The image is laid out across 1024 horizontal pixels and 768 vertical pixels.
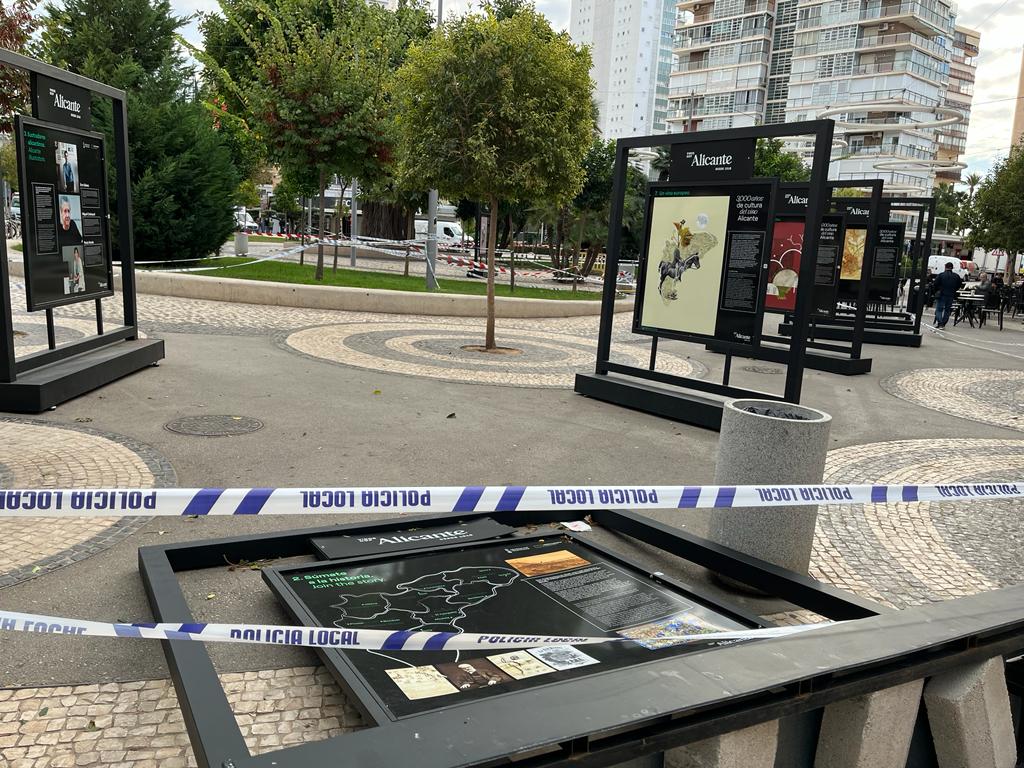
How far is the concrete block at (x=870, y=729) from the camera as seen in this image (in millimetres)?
2885

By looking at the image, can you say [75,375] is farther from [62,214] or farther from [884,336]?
[884,336]

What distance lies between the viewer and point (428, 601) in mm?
4008

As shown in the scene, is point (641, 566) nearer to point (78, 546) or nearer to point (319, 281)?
point (78, 546)

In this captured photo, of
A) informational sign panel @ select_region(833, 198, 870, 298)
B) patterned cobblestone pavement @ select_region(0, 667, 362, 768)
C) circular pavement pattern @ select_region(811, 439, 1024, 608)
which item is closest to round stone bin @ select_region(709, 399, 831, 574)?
circular pavement pattern @ select_region(811, 439, 1024, 608)

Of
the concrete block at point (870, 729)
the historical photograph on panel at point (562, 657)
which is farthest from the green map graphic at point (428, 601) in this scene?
the concrete block at point (870, 729)

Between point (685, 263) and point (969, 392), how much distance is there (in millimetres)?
6118

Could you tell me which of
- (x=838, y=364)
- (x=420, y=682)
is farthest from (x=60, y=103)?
(x=838, y=364)

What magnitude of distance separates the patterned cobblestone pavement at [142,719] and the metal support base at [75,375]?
5038 millimetres

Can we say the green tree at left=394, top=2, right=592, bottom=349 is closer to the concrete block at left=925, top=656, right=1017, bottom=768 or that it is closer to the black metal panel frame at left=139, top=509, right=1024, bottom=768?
the black metal panel frame at left=139, top=509, right=1024, bottom=768

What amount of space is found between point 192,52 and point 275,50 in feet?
45.2

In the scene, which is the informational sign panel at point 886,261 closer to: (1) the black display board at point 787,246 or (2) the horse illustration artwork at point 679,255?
(1) the black display board at point 787,246

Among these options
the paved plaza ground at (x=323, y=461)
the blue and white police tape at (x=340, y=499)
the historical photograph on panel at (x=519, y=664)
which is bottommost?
the paved plaza ground at (x=323, y=461)

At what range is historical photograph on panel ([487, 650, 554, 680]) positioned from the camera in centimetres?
328

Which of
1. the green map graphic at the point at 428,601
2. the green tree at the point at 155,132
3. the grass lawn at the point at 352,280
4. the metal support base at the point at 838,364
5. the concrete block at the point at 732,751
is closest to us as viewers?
the concrete block at the point at 732,751
